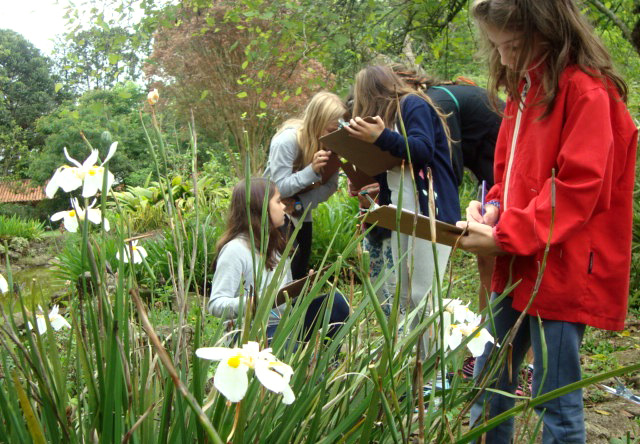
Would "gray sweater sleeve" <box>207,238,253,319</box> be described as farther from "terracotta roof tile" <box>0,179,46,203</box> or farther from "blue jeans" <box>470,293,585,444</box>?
"terracotta roof tile" <box>0,179,46,203</box>

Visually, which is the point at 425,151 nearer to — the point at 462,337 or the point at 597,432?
the point at 597,432

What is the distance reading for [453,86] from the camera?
119 inches

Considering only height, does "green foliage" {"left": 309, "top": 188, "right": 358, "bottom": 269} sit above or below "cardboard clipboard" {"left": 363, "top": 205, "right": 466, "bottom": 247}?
below

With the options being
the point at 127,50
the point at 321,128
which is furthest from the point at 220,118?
the point at 321,128

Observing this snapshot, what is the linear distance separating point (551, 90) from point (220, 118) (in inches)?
583

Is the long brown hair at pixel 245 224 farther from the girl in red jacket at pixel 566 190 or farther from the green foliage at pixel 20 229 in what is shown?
the green foliage at pixel 20 229

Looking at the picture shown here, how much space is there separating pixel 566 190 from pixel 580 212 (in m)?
0.06

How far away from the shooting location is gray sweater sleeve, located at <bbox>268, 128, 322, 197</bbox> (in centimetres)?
356

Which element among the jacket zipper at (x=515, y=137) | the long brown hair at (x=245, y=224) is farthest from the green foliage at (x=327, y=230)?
the jacket zipper at (x=515, y=137)

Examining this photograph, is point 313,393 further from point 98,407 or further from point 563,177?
point 563,177

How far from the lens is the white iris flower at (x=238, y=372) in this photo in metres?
0.63

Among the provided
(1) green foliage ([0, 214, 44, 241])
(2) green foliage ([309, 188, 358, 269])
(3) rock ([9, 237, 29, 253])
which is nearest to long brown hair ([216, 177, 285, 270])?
(2) green foliage ([309, 188, 358, 269])

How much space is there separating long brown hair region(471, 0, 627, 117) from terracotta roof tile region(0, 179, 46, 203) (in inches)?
1205

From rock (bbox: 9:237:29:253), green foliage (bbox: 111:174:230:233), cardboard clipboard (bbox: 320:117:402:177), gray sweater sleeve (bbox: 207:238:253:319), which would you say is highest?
cardboard clipboard (bbox: 320:117:402:177)
